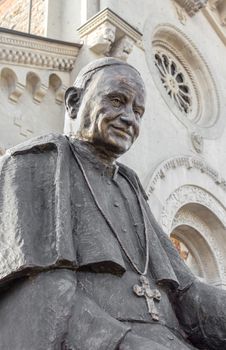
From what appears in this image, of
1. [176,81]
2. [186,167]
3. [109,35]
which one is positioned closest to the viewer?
[109,35]

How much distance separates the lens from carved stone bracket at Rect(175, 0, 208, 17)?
11344 millimetres

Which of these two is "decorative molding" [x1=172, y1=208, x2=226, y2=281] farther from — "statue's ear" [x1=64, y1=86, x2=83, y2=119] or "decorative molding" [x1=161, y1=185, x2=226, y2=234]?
"statue's ear" [x1=64, y1=86, x2=83, y2=119]

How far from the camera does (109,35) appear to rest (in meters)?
7.94

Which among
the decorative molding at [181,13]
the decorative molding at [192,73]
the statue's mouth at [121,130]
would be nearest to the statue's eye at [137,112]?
the statue's mouth at [121,130]

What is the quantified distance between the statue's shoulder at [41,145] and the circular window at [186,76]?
824 cm

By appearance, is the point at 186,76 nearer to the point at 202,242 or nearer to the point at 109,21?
the point at 202,242

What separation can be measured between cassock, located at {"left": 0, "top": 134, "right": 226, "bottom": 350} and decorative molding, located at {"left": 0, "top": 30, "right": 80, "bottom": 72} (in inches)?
217

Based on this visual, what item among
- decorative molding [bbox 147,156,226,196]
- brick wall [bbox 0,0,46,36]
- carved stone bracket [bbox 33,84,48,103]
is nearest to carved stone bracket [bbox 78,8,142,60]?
carved stone bracket [bbox 33,84,48,103]

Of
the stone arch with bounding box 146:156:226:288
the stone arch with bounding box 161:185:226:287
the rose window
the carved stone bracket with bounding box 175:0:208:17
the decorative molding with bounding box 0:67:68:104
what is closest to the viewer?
the decorative molding with bounding box 0:67:68:104

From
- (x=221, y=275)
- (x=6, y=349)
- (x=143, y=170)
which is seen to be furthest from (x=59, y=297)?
(x=221, y=275)

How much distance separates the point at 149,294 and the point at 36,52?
6.22m

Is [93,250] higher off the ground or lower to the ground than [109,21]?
A: lower

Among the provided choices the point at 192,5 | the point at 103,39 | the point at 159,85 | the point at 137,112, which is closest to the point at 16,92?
the point at 103,39

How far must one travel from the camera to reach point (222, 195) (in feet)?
32.2
